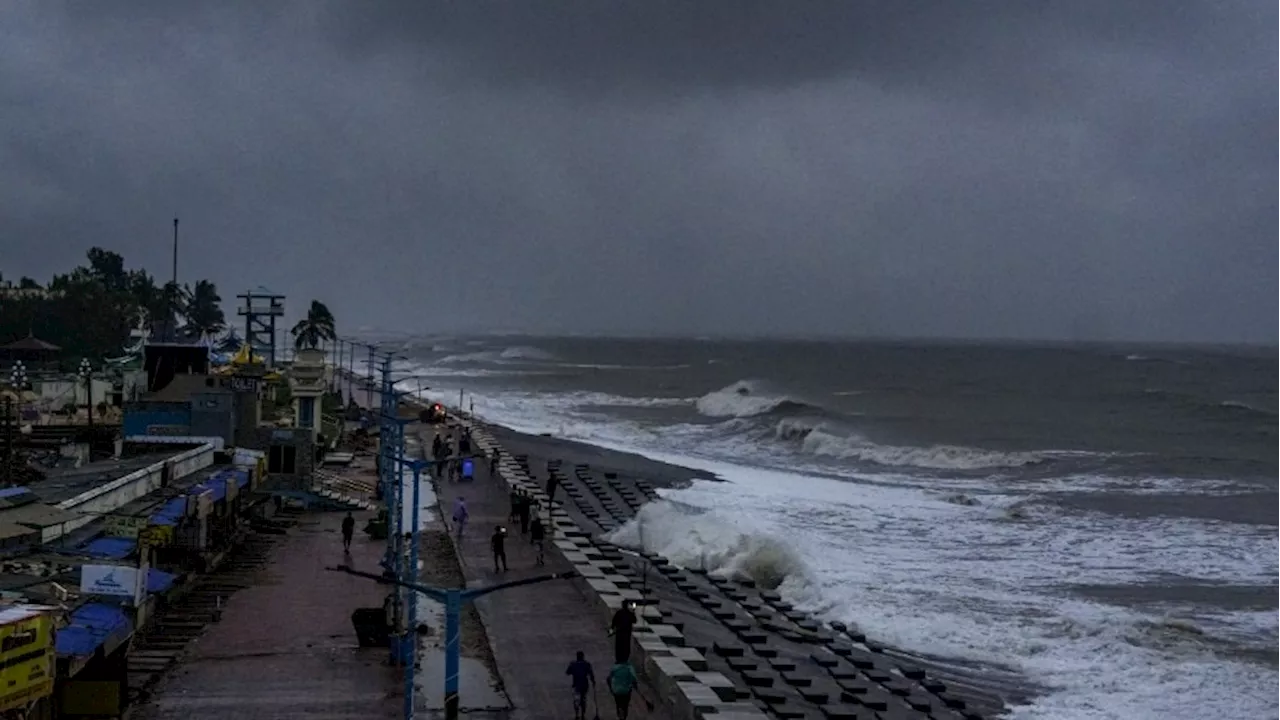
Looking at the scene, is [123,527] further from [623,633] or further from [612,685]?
[612,685]

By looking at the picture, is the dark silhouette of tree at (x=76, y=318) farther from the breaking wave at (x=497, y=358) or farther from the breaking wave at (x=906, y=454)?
the breaking wave at (x=497, y=358)

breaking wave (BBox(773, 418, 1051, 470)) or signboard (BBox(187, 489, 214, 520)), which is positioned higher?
signboard (BBox(187, 489, 214, 520))

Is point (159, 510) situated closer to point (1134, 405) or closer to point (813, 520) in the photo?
point (813, 520)

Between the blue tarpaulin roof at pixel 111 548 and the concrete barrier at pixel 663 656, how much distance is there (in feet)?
22.4

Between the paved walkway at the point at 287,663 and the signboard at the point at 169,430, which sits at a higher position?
the signboard at the point at 169,430

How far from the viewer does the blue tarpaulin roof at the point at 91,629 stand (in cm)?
1416

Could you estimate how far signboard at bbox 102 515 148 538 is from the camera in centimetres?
2012

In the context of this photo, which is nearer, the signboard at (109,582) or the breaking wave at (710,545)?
the signboard at (109,582)

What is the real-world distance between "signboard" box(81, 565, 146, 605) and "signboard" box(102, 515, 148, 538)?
384 cm

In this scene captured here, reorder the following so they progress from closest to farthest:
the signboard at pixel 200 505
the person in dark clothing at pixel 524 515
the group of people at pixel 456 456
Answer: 1. the signboard at pixel 200 505
2. the person in dark clothing at pixel 524 515
3. the group of people at pixel 456 456

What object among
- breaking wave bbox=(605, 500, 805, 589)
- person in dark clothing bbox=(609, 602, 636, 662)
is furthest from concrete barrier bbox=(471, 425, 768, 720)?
breaking wave bbox=(605, 500, 805, 589)

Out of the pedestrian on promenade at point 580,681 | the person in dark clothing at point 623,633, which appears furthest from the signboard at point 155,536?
the pedestrian on promenade at point 580,681

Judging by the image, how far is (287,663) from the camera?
17312 millimetres

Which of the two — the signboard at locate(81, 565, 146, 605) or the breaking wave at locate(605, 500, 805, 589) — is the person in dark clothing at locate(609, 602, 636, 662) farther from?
the breaking wave at locate(605, 500, 805, 589)
